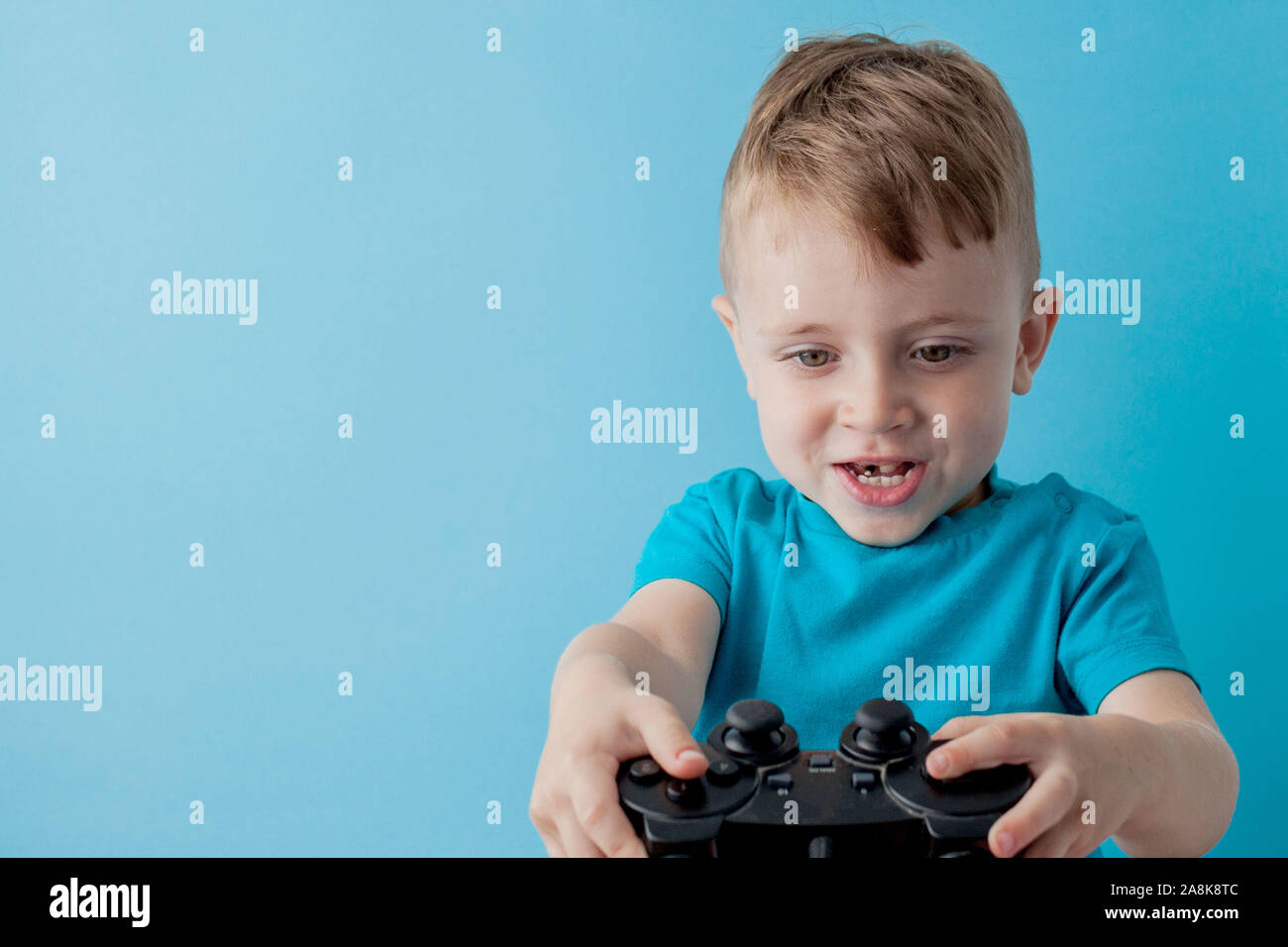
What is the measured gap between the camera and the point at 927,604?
0.81 m

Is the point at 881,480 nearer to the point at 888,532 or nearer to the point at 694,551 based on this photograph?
the point at 888,532

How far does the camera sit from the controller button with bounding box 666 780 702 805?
473 mm

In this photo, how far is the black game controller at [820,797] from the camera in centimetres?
46

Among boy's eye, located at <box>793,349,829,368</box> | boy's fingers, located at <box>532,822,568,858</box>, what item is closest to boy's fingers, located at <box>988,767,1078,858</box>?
boy's fingers, located at <box>532,822,568,858</box>

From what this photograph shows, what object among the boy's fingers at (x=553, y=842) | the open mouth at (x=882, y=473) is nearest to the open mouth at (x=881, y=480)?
the open mouth at (x=882, y=473)

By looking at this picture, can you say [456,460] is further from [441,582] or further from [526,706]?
[526,706]

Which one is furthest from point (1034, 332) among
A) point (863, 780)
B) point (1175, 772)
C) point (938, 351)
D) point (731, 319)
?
point (863, 780)

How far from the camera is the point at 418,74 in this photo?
1132 millimetres

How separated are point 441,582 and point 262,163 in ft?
1.60

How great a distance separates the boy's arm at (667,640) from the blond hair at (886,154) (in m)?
0.25

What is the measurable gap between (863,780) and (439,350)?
78 centimetres

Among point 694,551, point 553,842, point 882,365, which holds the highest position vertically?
point 882,365
